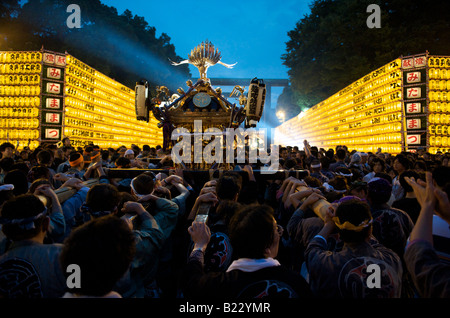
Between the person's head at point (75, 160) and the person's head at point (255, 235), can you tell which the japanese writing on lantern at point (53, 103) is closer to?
the person's head at point (75, 160)

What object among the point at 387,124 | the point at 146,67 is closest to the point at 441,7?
the point at 387,124

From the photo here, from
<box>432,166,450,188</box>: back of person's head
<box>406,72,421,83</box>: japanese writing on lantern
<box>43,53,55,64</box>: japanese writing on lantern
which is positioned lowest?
<box>432,166,450,188</box>: back of person's head

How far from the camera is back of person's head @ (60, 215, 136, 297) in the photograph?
1335 mm

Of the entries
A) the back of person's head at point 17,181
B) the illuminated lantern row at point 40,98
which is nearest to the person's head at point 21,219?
the back of person's head at point 17,181

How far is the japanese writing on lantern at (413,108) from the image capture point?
13016 millimetres

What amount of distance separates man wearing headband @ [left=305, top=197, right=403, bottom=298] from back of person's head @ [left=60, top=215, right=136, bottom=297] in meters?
1.30

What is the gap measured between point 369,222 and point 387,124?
1527 centimetres

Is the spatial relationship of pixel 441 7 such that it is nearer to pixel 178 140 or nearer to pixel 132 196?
pixel 178 140

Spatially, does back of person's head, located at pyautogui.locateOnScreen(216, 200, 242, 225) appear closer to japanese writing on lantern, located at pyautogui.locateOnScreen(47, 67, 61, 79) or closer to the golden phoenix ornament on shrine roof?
the golden phoenix ornament on shrine roof

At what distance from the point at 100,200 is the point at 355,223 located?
2.03 metres

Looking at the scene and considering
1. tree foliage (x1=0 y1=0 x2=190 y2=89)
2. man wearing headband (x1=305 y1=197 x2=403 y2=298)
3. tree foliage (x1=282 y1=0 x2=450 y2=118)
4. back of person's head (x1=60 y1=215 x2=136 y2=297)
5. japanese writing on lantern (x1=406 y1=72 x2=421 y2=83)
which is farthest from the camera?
tree foliage (x1=0 y1=0 x2=190 y2=89)

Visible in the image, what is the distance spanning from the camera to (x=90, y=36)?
24.5m

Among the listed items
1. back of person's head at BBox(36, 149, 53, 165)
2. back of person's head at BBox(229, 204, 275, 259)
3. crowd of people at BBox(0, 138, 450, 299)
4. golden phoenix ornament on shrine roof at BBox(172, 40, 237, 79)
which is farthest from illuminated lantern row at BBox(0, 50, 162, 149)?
back of person's head at BBox(229, 204, 275, 259)

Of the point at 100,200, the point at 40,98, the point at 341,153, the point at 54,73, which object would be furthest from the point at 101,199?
the point at 54,73
